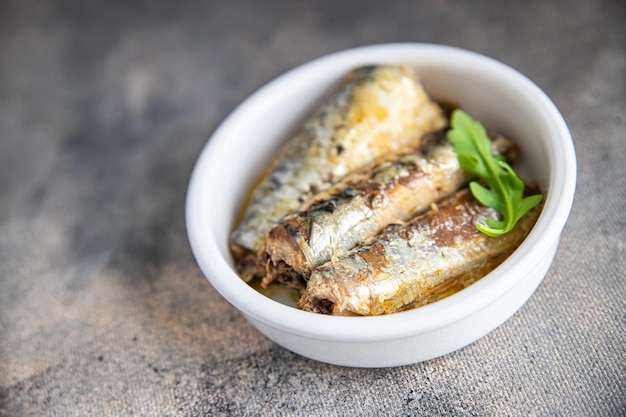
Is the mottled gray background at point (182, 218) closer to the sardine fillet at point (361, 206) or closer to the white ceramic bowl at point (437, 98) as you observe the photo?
the white ceramic bowl at point (437, 98)

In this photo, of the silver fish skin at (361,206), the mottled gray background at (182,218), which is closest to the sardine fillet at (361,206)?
the silver fish skin at (361,206)

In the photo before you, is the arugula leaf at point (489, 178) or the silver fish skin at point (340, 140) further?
the silver fish skin at point (340, 140)

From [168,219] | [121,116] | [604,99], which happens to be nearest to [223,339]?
[168,219]

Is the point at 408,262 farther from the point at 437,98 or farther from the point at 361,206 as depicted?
the point at 437,98

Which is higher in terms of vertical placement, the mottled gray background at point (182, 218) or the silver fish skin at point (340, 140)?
the silver fish skin at point (340, 140)

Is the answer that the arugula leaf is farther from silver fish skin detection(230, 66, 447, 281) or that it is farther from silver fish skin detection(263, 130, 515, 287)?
silver fish skin detection(230, 66, 447, 281)

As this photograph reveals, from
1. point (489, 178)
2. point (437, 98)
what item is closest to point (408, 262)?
point (489, 178)
